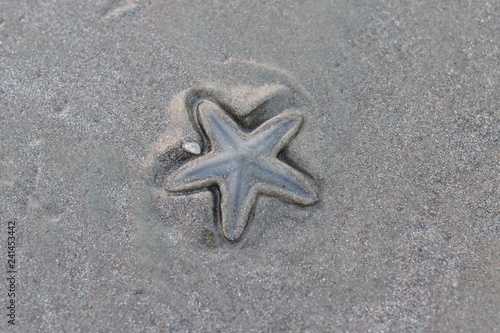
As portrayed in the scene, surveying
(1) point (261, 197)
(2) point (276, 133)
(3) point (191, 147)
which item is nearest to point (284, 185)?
(1) point (261, 197)

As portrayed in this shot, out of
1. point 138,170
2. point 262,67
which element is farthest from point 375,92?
point 138,170

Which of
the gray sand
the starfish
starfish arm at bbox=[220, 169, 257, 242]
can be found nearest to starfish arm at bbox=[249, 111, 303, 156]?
the starfish

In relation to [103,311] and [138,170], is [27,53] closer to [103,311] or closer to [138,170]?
[138,170]

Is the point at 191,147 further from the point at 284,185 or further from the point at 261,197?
the point at 284,185

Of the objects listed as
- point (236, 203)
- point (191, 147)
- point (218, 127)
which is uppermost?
point (218, 127)

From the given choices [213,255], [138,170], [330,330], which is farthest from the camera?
[138,170]

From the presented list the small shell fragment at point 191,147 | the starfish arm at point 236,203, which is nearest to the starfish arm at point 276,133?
the starfish arm at point 236,203
